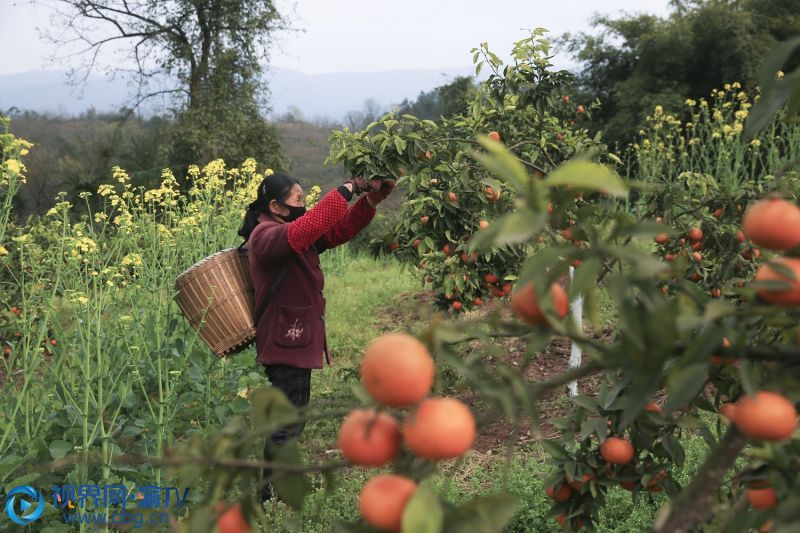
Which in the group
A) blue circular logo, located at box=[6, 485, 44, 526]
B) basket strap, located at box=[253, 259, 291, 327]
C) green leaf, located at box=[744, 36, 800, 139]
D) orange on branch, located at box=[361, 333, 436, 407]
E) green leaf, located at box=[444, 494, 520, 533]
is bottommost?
blue circular logo, located at box=[6, 485, 44, 526]

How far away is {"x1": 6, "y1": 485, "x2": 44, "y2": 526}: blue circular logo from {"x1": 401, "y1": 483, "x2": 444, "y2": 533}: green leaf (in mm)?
1985

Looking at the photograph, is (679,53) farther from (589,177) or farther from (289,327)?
(589,177)

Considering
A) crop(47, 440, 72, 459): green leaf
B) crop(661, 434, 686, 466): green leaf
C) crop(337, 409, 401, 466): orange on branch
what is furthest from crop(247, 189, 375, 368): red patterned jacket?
crop(337, 409, 401, 466): orange on branch

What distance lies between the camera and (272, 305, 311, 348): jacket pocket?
103 inches

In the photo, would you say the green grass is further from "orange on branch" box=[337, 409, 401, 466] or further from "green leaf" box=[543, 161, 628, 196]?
"green leaf" box=[543, 161, 628, 196]

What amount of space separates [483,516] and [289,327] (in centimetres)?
216

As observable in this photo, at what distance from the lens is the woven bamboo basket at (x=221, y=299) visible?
258 cm

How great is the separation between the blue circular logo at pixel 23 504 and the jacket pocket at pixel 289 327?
94 cm

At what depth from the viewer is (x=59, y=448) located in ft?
7.23

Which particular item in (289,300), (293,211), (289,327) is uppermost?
(293,211)

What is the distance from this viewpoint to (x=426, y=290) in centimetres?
614

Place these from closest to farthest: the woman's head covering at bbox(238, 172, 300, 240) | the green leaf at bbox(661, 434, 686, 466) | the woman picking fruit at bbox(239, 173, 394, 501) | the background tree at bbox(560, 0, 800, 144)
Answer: the green leaf at bbox(661, 434, 686, 466) < the woman picking fruit at bbox(239, 173, 394, 501) < the woman's head covering at bbox(238, 172, 300, 240) < the background tree at bbox(560, 0, 800, 144)

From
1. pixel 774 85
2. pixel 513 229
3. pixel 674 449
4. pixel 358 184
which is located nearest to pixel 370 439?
pixel 513 229

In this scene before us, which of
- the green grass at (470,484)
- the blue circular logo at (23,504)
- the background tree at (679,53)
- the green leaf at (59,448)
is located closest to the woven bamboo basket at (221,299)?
the green grass at (470,484)
